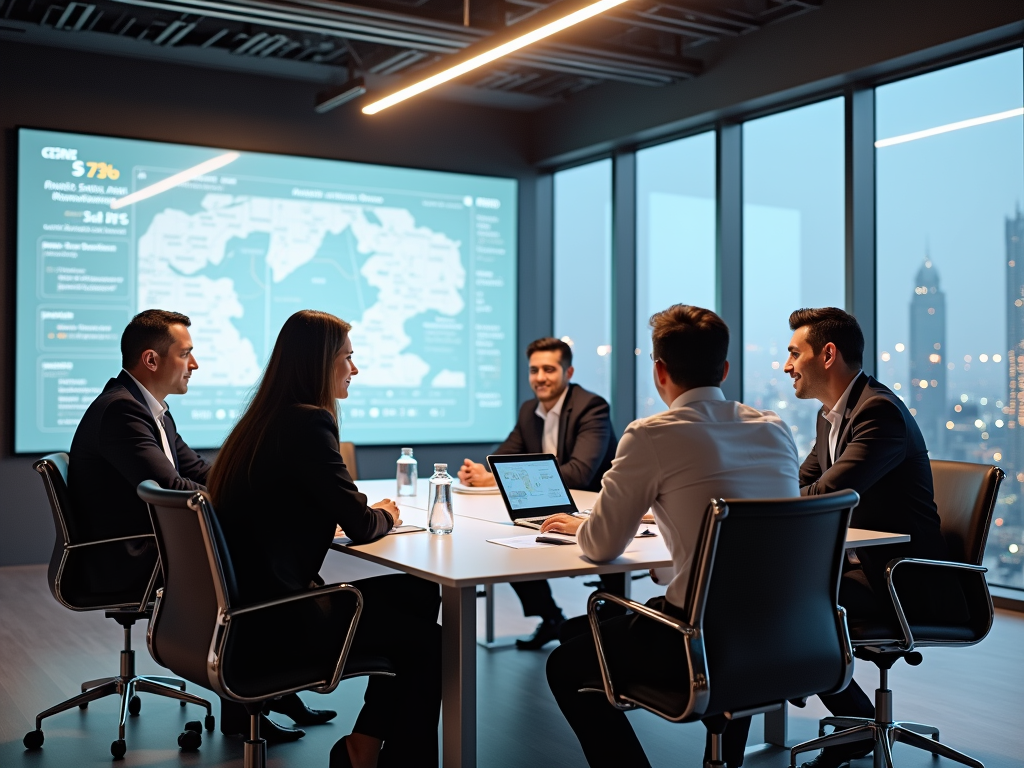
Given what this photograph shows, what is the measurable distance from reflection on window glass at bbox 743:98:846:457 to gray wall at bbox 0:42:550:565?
2.09 meters

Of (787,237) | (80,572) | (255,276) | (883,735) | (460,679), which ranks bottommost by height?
(883,735)

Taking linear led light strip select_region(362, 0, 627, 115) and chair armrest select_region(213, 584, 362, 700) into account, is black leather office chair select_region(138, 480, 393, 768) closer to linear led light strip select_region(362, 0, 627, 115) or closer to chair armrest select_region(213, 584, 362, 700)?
chair armrest select_region(213, 584, 362, 700)

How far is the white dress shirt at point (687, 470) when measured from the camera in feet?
7.95

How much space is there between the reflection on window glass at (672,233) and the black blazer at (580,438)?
2317 mm

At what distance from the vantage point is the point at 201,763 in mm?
3262

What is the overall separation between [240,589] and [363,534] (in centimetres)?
38

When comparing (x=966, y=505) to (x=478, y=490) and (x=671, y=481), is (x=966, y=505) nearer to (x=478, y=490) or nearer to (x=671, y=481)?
(x=671, y=481)

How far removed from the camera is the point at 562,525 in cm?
305

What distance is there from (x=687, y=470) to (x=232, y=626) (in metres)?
1.13

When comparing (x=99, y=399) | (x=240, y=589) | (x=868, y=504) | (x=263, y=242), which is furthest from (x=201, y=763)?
(x=263, y=242)

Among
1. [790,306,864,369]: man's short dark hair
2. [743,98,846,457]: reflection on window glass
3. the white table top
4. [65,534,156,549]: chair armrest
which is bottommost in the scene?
[65,534,156,549]: chair armrest

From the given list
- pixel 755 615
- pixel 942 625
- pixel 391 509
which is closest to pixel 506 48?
pixel 391 509

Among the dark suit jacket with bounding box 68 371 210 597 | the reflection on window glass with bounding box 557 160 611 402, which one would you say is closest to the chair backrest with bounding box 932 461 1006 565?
the dark suit jacket with bounding box 68 371 210 597

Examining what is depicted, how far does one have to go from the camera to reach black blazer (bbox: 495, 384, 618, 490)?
178 inches
